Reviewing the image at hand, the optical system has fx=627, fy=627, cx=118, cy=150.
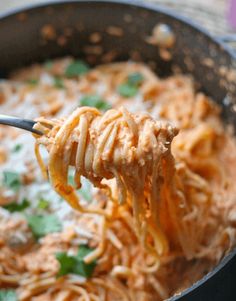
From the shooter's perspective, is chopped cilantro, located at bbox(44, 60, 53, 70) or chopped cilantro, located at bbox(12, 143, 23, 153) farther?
chopped cilantro, located at bbox(44, 60, 53, 70)

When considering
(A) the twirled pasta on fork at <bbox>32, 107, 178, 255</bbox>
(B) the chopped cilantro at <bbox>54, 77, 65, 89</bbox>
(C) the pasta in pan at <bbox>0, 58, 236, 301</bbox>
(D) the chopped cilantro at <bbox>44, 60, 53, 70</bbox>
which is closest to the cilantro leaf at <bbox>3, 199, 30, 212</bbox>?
(C) the pasta in pan at <bbox>0, 58, 236, 301</bbox>

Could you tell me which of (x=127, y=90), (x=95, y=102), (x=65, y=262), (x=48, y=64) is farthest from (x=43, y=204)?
(x=48, y=64)

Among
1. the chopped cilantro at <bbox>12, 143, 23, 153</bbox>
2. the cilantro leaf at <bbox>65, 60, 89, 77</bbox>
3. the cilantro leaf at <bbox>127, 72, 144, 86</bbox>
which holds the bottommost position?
the chopped cilantro at <bbox>12, 143, 23, 153</bbox>

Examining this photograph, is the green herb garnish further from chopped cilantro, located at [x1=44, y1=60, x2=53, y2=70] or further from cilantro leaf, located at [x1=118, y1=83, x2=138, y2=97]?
chopped cilantro, located at [x1=44, y1=60, x2=53, y2=70]

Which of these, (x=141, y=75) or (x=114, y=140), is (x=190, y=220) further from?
(x=141, y=75)

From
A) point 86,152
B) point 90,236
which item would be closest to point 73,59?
point 90,236

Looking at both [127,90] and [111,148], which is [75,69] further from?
[111,148]
